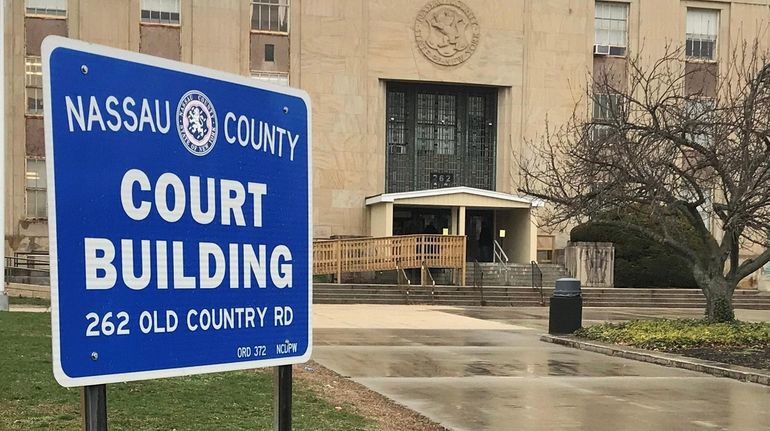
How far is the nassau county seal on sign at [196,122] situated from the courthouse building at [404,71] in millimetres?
29548

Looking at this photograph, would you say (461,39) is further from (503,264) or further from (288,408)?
(288,408)

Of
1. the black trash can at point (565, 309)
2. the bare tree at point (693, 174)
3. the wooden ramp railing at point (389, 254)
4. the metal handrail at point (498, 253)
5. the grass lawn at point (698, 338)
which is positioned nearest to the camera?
the grass lawn at point (698, 338)

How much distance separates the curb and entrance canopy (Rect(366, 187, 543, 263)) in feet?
56.3

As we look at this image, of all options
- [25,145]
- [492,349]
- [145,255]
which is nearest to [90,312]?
[145,255]

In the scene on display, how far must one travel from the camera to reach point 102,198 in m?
2.07

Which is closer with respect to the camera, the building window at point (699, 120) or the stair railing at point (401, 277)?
the building window at point (699, 120)

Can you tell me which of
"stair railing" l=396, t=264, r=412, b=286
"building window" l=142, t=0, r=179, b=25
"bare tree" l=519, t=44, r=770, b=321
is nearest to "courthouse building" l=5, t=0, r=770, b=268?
"building window" l=142, t=0, r=179, b=25

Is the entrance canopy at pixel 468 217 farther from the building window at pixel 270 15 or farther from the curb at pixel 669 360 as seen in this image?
the curb at pixel 669 360

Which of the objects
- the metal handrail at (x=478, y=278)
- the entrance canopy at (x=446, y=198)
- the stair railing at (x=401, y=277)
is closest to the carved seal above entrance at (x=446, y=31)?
the entrance canopy at (x=446, y=198)

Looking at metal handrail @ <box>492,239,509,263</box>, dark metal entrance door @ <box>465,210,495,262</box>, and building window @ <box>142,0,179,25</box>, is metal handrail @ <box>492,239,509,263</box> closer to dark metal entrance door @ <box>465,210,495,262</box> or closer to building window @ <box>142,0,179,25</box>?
dark metal entrance door @ <box>465,210,495,262</box>

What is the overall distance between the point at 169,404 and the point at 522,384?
4.60 meters

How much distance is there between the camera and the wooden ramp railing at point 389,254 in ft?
92.0

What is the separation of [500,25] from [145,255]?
35.6 m

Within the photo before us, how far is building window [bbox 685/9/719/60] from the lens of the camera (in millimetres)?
38219
